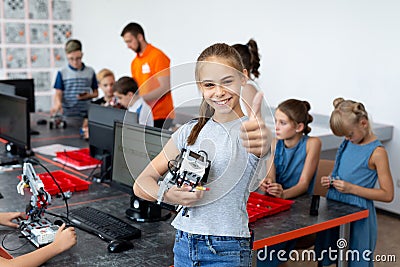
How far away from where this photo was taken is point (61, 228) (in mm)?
1853

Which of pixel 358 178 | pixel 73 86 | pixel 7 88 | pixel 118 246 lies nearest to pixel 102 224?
pixel 118 246

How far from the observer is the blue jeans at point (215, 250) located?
150cm

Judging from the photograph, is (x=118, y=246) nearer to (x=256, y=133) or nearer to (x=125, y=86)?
(x=256, y=133)

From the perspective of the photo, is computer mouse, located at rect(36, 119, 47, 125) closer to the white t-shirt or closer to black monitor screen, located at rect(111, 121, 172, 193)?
black monitor screen, located at rect(111, 121, 172, 193)

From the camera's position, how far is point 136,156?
1790 millimetres

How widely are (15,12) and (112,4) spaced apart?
1.27m

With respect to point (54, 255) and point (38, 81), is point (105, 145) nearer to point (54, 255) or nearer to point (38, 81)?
point (54, 255)

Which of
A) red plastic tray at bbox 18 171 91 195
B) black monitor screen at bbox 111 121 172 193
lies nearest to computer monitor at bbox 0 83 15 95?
red plastic tray at bbox 18 171 91 195

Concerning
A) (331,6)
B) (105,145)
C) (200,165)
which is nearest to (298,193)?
(105,145)

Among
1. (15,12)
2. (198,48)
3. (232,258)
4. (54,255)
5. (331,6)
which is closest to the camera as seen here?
(232,258)

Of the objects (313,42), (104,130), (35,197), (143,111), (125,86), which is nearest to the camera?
(143,111)

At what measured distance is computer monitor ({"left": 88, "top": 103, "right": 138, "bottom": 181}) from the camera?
9.11 ft

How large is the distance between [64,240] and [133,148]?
389mm

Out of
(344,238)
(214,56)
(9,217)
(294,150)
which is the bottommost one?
(344,238)
